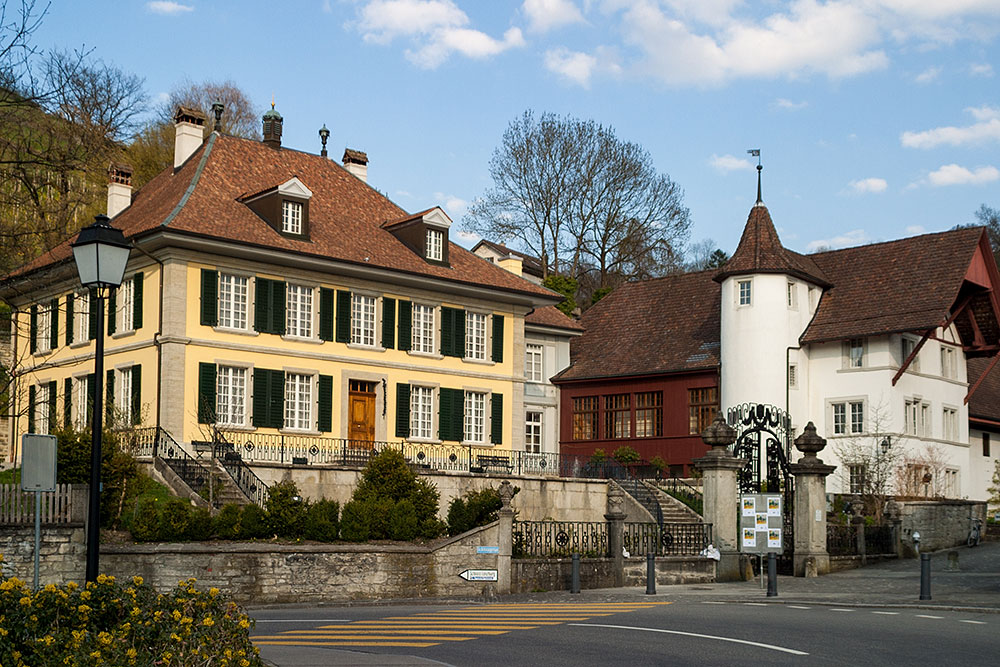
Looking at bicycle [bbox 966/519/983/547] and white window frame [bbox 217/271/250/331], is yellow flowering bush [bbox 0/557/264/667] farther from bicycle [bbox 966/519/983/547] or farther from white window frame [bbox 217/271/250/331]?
bicycle [bbox 966/519/983/547]

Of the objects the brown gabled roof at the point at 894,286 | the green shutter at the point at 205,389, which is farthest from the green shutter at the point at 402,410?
the brown gabled roof at the point at 894,286

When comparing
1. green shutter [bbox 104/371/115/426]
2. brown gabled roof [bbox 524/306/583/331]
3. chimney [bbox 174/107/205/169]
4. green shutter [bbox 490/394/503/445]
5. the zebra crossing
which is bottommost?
the zebra crossing

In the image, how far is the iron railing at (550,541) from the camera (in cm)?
2734

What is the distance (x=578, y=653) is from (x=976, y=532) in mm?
33193

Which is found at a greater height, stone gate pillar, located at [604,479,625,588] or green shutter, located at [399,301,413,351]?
green shutter, located at [399,301,413,351]

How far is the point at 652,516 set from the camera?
125ft

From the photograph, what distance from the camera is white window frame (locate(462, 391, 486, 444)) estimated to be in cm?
4322

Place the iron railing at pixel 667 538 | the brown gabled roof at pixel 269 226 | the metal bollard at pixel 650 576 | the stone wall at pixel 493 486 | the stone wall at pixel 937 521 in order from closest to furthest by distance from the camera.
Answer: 1. the metal bollard at pixel 650 576
2. the iron railing at pixel 667 538
3. the stone wall at pixel 493 486
4. the brown gabled roof at pixel 269 226
5. the stone wall at pixel 937 521

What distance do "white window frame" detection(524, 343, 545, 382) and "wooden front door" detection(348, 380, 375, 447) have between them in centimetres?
1302

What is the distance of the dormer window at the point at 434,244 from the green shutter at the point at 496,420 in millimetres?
5190

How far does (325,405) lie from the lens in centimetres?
3944

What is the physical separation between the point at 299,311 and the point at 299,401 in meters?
2.77

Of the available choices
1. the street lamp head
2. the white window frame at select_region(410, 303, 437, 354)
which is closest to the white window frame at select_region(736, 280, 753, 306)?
the white window frame at select_region(410, 303, 437, 354)

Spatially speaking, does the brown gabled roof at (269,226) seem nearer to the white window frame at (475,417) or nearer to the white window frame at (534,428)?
the white window frame at (475,417)
